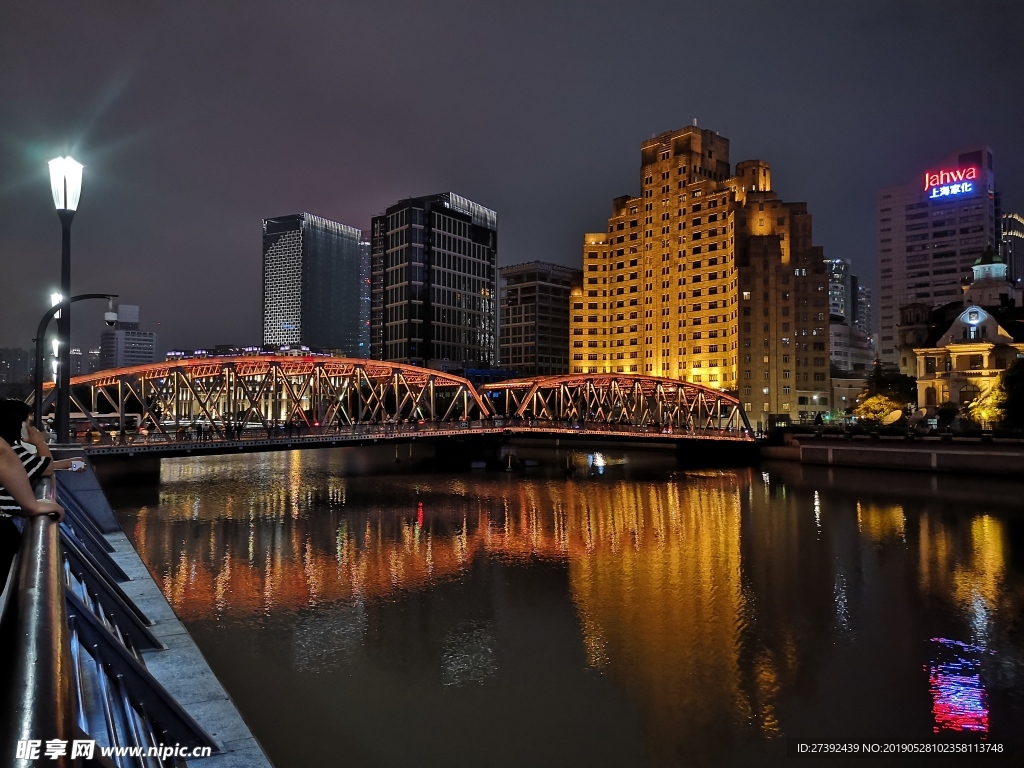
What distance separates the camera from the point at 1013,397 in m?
57.6

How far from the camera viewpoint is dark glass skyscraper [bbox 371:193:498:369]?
147m

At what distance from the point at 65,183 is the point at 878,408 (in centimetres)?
7919

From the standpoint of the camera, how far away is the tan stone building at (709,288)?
105 m

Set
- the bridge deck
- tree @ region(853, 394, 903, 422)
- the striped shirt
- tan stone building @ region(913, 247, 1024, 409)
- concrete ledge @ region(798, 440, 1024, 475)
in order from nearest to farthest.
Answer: the striped shirt → the bridge deck → concrete ledge @ region(798, 440, 1024, 475) → tan stone building @ region(913, 247, 1024, 409) → tree @ region(853, 394, 903, 422)

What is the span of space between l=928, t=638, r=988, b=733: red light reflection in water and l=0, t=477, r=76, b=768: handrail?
1566 cm

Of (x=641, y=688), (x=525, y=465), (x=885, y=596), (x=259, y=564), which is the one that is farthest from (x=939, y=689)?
(x=525, y=465)

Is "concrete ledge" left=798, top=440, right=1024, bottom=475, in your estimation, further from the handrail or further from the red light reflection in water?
the handrail

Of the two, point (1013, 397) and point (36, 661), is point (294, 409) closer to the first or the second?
point (36, 661)

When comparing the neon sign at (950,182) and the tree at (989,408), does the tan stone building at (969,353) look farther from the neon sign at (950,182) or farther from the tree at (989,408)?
the neon sign at (950,182)

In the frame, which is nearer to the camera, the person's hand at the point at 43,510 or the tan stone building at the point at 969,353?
the person's hand at the point at 43,510

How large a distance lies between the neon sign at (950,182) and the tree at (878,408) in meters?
88.1

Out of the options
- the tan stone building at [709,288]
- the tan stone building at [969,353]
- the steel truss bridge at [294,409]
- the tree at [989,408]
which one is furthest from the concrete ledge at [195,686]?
the tan stone building at [709,288]

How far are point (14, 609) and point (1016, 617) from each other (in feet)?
83.2

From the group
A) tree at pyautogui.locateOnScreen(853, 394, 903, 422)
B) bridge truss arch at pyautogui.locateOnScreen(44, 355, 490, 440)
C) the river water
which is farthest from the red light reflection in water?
tree at pyautogui.locateOnScreen(853, 394, 903, 422)
